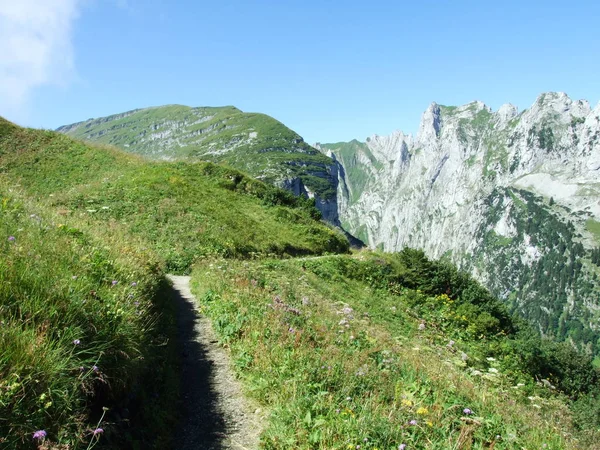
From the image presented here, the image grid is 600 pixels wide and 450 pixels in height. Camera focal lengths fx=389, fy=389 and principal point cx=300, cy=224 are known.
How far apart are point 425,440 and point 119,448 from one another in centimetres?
410

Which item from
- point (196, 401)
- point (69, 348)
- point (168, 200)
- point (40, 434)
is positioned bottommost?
point (196, 401)

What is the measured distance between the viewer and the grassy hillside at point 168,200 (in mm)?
22203

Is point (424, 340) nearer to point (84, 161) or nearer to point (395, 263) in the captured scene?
point (395, 263)

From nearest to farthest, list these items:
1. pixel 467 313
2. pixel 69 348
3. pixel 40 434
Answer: pixel 40 434 → pixel 69 348 → pixel 467 313

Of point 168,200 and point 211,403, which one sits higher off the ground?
point 168,200

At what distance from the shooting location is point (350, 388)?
6516 millimetres

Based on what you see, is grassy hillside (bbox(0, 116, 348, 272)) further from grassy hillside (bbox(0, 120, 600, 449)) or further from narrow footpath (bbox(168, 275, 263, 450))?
narrow footpath (bbox(168, 275, 263, 450))

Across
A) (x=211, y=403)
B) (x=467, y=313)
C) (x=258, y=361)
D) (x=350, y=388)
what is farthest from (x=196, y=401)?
(x=467, y=313)

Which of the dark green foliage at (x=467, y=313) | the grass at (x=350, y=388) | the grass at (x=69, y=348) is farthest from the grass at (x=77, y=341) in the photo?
the dark green foliage at (x=467, y=313)

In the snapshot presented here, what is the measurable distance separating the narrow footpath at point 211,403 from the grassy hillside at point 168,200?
33.8 ft

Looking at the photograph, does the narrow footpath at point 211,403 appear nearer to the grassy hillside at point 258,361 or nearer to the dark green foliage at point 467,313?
the grassy hillside at point 258,361

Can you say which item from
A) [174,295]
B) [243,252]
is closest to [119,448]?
[174,295]

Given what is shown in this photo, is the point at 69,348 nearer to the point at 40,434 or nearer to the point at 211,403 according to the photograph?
the point at 40,434

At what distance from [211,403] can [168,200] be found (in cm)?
2054
